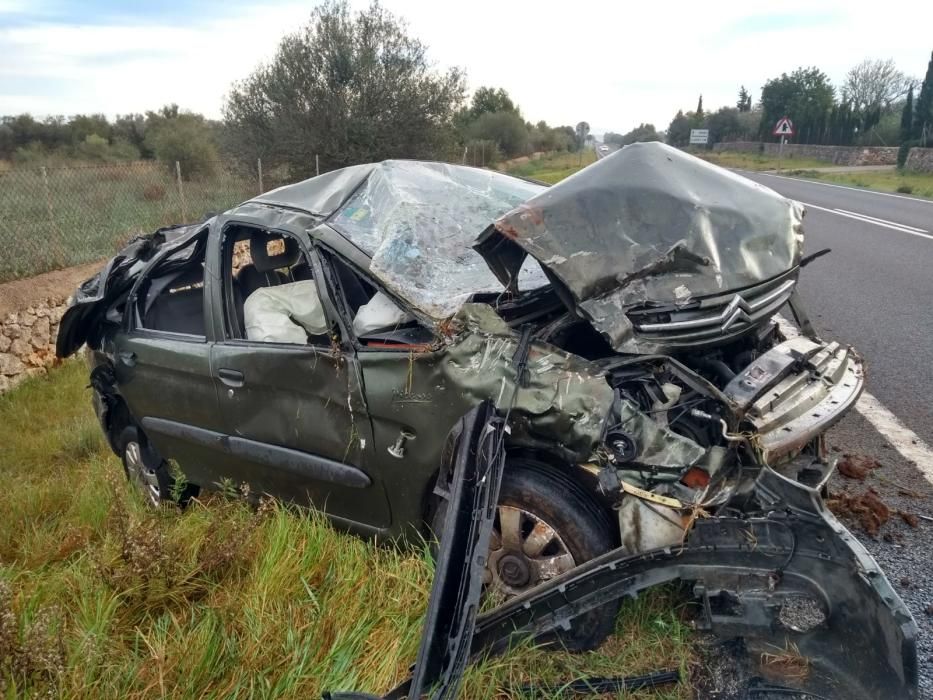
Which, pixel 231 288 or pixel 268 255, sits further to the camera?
pixel 268 255

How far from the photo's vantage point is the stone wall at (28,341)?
6980 mm

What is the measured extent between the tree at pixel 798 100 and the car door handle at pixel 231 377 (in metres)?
49.9

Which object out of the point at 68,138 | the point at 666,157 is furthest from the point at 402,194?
the point at 68,138

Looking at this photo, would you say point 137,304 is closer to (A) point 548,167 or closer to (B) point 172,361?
(B) point 172,361

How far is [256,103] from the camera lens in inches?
690

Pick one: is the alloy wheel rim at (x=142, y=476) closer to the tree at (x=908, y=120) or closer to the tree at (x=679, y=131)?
the tree at (x=908, y=120)

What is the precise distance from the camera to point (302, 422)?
300 cm

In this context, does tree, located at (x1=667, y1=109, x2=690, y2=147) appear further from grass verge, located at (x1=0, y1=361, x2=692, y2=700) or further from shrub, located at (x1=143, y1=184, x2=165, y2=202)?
grass verge, located at (x1=0, y1=361, x2=692, y2=700)

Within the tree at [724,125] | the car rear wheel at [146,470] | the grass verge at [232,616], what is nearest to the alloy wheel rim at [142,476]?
the car rear wheel at [146,470]

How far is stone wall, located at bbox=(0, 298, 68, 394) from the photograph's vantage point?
6980 mm

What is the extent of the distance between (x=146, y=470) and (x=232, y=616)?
1690mm

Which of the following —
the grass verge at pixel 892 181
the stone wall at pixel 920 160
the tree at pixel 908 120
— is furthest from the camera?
the tree at pixel 908 120

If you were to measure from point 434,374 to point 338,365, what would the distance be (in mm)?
466

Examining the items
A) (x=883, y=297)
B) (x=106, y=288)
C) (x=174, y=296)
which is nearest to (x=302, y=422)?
(x=174, y=296)
